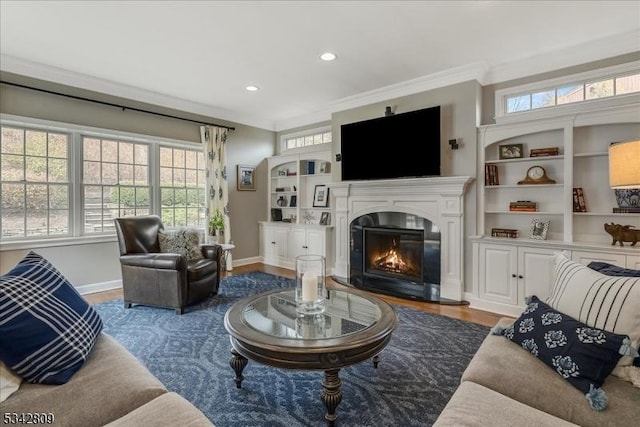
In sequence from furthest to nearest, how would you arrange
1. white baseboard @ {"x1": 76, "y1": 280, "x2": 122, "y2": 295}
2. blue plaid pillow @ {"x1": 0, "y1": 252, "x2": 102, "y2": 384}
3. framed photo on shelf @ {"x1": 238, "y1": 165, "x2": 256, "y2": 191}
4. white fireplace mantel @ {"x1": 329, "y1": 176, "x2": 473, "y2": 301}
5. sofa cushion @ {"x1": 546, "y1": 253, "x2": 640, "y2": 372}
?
framed photo on shelf @ {"x1": 238, "y1": 165, "x2": 256, "y2": 191} < white baseboard @ {"x1": 76, "y1": 280, "x2": 122, "y2": 295} < white fireplace mantel @ {"x1": 329, "y1": 176, "x2": 473, "y2": 301} < sofa cushion @ {"x1": 546, "y1": 253, "x2": 640, "y2": 372} < blue plaid pillow @ {"x1": 0, "y1": 252, "x2": 102, "y2": 384}

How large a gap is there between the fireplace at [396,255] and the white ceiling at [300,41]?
178 cm

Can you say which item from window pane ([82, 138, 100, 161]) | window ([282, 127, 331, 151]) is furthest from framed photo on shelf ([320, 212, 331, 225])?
window pane ([82, 138, 100, 161])

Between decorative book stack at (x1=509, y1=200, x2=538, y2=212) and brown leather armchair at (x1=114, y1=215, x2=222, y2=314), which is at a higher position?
decorative book stack at (x1=509, y1=200, x2=538, y2=212)

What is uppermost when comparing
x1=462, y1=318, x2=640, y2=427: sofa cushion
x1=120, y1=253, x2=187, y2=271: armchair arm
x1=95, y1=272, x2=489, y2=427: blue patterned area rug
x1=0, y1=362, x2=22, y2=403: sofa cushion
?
x1=120, y1=253, x2=187, y2=271: armchair arm

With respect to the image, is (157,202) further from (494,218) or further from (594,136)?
(594,136)

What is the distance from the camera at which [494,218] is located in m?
3.79

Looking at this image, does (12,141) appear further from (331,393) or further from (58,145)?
(331,393)

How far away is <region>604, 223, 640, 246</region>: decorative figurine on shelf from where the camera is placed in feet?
9.47

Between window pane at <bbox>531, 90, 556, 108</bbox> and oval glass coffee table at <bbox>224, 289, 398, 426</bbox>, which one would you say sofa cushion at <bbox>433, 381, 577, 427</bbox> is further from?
window pane at <bbox>531, 90, 556, 108</bbox>

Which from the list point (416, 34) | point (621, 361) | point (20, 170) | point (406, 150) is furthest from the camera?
point (406, 150)

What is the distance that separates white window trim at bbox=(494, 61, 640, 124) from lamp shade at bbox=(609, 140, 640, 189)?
166cm

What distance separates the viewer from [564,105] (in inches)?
130

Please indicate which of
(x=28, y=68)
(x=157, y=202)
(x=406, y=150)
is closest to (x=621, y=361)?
(x=406, y=150)

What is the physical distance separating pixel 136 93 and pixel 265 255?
3334 millimetres
